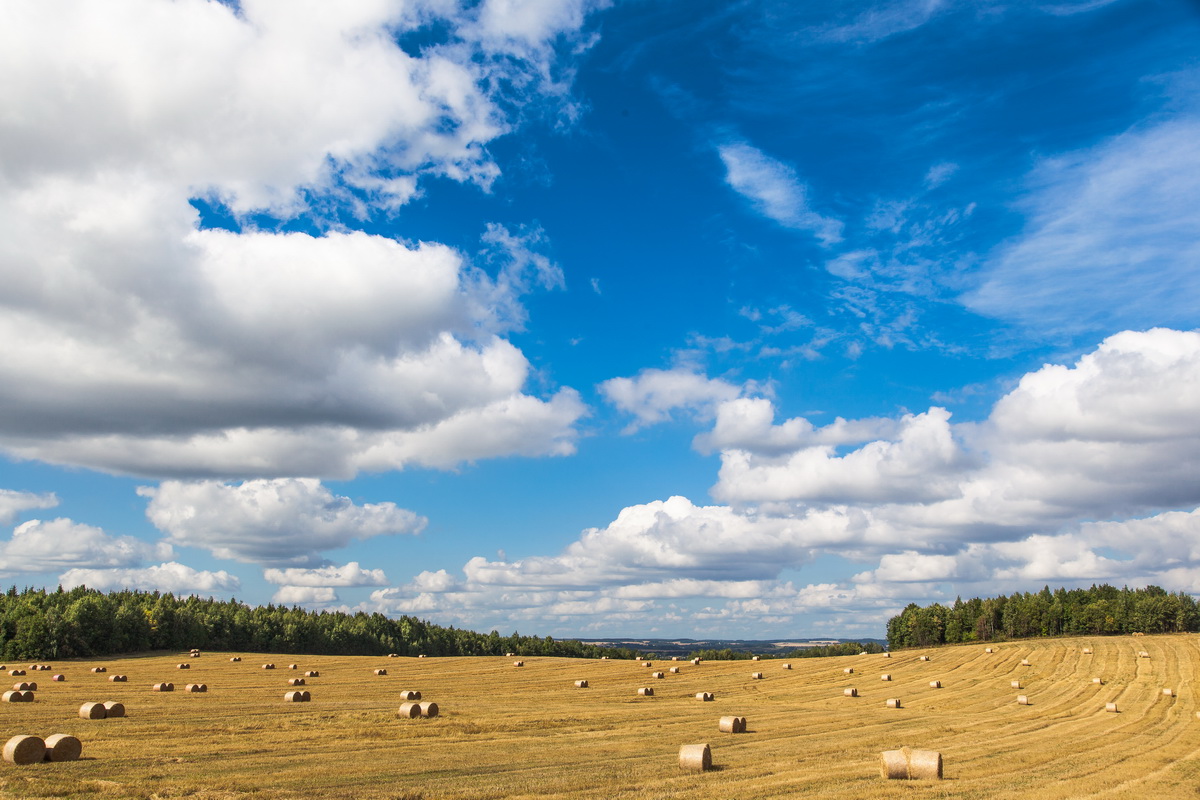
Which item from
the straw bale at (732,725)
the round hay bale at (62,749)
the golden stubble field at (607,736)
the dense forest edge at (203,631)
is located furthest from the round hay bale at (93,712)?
the dense forest edge at (203,631)

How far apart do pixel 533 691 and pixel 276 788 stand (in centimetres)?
3384

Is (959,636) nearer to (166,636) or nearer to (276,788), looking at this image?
(166,636)

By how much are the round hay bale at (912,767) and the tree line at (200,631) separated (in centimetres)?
9092

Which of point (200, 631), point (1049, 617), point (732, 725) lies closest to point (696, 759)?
point (732, 725)

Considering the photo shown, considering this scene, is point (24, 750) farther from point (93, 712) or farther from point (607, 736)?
A: point (607, 736)

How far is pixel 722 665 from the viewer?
72875mm

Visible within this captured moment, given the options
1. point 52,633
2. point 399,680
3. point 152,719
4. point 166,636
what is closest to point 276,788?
point 152,719

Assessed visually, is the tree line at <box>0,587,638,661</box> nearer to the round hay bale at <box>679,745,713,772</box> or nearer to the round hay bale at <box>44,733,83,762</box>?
the round hay bale at <box>44,733,83,762</box>

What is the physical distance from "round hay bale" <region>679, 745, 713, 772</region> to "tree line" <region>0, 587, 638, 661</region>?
8653 cm

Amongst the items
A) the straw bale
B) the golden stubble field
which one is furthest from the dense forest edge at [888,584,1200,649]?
the straw bale

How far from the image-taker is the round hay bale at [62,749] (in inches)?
819

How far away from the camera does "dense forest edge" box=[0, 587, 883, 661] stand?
279 feet

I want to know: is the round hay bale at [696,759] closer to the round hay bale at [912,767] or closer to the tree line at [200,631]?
the round hay bale at [912,767]

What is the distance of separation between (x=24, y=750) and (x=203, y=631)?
95.2 m
